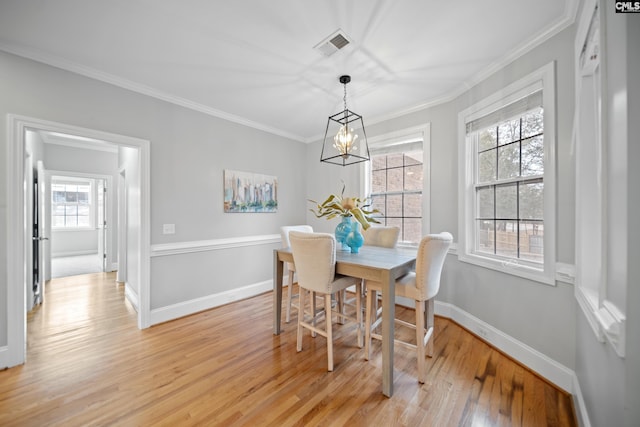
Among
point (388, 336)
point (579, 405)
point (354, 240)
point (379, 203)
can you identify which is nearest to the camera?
A: point (579, 405)

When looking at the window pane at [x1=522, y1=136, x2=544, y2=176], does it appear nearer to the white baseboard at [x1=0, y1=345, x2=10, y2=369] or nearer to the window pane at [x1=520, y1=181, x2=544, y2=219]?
the window pane at [x1=520, y1=181, x2=544, y2=219]

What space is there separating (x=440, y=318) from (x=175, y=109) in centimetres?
407

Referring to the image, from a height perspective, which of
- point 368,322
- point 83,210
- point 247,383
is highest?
point 83,210

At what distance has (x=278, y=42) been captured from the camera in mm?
2023

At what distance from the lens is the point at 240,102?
3158 mm

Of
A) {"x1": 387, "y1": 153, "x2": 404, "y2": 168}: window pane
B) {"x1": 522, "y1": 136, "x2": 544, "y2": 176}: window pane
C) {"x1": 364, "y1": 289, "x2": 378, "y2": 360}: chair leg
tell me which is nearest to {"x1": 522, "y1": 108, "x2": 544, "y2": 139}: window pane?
{"x1": 522, "y1": 136, "x2": 544, "y2": 176}: window pane

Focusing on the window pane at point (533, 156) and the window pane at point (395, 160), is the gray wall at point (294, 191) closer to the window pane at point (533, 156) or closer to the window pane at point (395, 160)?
the window pane at point (533, 156)

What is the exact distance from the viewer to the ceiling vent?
1.91m

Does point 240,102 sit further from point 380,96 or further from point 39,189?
point 39,189

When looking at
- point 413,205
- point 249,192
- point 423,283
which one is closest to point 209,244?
point 249,192

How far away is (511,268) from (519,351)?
0.69 m

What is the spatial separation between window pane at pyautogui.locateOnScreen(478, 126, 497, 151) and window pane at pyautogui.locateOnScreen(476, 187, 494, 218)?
0.44m

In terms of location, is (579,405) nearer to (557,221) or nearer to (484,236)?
(557,221)

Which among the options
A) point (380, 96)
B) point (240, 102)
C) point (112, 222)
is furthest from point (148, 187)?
point (112, 222)
